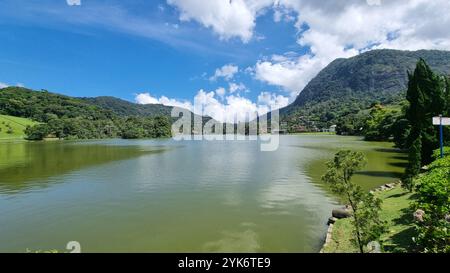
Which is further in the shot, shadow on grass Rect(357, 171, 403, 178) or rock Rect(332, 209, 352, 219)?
shadow on grass Rect(357, 171, 403, 178)

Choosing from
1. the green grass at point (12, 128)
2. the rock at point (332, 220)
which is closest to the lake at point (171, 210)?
the rock at point (332, 220)

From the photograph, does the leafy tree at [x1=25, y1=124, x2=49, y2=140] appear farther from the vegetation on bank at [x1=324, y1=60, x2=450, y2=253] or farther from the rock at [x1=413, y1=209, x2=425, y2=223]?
the rock at [x1=413, y1=209, x2=425, y2=223]

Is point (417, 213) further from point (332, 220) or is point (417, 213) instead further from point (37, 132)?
point (37, 132)

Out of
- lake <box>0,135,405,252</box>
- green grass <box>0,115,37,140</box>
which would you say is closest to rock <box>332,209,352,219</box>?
lake <box>0,135,405,252</box>

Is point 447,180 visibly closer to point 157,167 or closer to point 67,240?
point 67,240

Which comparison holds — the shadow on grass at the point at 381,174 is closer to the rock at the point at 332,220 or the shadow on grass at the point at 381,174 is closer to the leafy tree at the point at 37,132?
the rock at the point at 332,220
